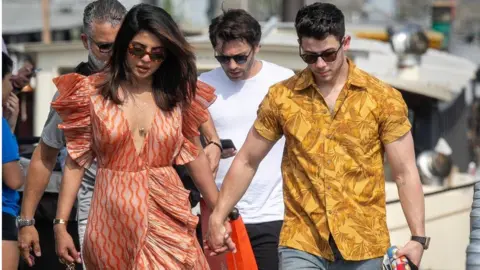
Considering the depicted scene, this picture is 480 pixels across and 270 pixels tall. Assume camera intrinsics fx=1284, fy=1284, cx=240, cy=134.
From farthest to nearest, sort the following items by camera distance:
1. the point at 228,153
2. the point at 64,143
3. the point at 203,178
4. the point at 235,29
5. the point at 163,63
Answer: the point at 235,29 < the point at 228,153 < the point at 64,143 < the point at 203,178 < the point at 163,63

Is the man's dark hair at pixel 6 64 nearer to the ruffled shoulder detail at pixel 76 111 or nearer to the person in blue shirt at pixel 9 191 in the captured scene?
the person in blue shirt at pixel 9 191

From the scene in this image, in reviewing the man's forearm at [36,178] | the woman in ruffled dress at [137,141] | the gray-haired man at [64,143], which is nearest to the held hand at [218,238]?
the woman in ruffled dress at [137,141]

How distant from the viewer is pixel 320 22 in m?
5.54

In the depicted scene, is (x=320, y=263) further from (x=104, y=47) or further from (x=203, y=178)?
(x=104, y=47)

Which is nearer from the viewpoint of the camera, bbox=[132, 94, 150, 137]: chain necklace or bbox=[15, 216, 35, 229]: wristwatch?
bbox=[132, 94, 150, 137]: chain necklace

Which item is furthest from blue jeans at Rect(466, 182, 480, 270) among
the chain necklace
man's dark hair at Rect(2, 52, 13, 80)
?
man's dark hair at Rect(2, 52, 13, 80)

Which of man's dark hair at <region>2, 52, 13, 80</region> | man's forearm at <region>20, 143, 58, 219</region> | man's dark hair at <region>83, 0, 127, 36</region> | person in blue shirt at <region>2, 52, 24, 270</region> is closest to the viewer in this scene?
man's forearm at <region>20, 143, 58, 219</region>

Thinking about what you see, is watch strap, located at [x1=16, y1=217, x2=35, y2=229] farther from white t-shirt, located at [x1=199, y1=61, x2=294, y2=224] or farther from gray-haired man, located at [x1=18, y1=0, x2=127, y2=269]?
white t-shirt, located at [x1=199, y1=61, x2=294, y2=224]

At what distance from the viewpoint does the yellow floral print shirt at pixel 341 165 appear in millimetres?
5484

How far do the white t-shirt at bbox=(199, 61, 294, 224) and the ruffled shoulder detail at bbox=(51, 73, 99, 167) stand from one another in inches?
65.7

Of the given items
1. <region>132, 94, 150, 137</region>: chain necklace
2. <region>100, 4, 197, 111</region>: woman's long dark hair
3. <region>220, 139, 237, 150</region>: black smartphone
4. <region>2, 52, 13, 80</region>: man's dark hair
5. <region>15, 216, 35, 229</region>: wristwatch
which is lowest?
<region>15, 216, 35, 229</region>: wristwatch

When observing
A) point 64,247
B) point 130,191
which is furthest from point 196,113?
point 64,247

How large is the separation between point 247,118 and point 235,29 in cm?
49

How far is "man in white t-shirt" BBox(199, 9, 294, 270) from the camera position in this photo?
6.95 metres
